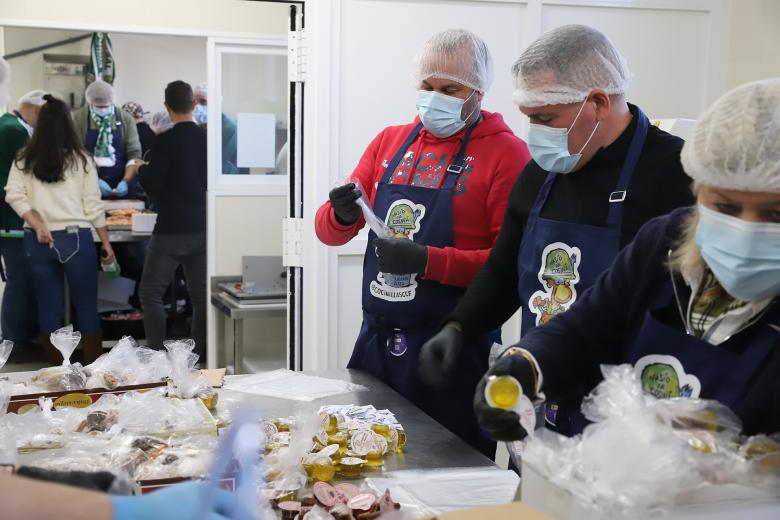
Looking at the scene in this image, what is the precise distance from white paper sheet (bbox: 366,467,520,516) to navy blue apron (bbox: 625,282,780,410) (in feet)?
1.16

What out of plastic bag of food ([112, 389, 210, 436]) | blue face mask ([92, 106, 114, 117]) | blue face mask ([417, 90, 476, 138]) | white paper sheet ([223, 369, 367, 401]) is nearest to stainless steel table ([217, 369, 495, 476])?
white paper sheet ([223, 369, 367, 401])

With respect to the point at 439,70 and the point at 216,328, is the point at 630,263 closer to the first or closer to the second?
the point at 439,70

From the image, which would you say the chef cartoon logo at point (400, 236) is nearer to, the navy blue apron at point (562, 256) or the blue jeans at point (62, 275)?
the navy blue apron at point (562, 256)

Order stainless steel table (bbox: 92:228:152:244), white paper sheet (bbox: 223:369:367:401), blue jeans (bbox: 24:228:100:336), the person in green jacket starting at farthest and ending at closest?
stainless steel table (bbox: 92:228:152:244) < the person in green jacket < blue jeans (bbox: 24:228:100:336) < white paper sheet (bbox: 223:369:367:401)

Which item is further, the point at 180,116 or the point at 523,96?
the point at 180,116

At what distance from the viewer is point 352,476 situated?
1681 mm

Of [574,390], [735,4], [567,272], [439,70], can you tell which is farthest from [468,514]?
[735,4]

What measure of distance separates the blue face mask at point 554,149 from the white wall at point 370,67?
1576 mm

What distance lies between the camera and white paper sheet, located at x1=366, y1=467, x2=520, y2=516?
5.16 ft

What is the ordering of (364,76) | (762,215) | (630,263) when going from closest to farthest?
(762,215) < (630,263) < (364,76)

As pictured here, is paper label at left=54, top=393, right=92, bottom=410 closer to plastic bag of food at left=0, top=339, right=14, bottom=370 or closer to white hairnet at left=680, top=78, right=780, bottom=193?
plastic bag of food at left=0, top=339, right=14, bottom=370

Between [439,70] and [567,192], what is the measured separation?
2.25 feet

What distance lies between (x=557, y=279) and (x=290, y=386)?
2.86ft

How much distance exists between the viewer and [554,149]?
1945mm
